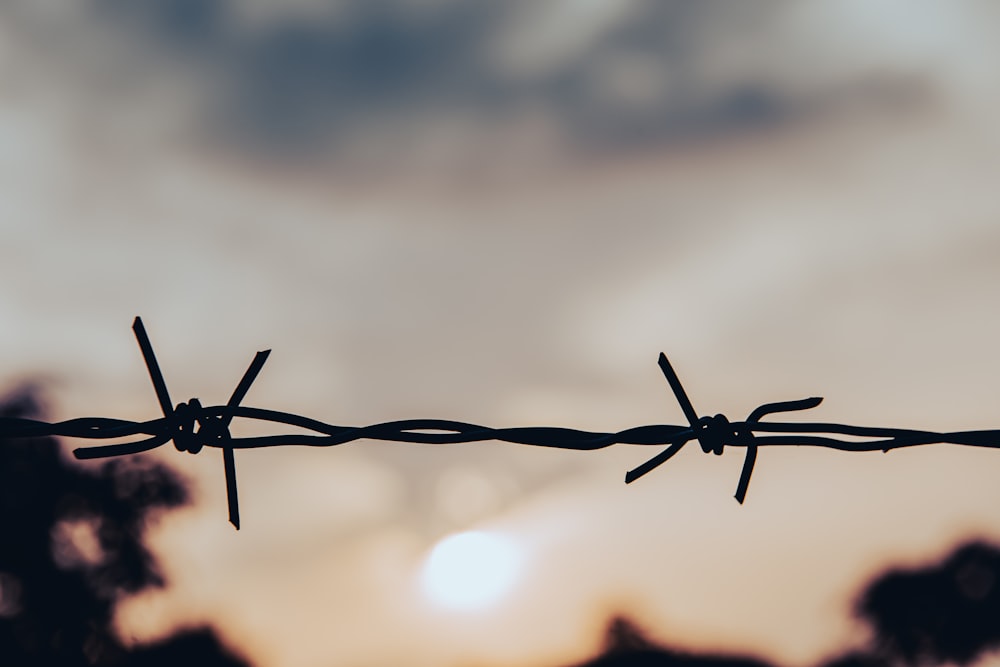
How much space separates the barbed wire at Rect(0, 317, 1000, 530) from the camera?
2.15m

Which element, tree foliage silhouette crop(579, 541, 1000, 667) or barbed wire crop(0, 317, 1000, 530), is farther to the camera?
tree foliage silhouette crop(579, 541, 1000, 667)

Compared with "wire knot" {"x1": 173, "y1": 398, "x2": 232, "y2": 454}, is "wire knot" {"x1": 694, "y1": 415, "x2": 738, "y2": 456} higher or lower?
lower

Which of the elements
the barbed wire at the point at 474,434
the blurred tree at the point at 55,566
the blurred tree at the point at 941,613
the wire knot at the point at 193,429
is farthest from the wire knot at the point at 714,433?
the blurred tree at the point at 941,613

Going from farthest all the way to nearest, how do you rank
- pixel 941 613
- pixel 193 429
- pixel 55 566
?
1. pixel 941 613
2. pixel 55 566
3. pixel 193 429

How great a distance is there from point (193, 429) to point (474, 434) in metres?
0.67

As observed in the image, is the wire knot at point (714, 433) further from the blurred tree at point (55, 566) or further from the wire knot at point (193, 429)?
the blurred tree at point (55, 566)

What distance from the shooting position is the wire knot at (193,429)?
218 cm

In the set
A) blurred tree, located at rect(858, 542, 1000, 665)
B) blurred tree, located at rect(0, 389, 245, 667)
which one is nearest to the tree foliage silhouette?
blurred tree, located at rect(858, 542, 1000, 665)

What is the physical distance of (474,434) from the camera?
7.27ft

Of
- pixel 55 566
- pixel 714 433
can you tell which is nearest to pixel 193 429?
pixel 714 433

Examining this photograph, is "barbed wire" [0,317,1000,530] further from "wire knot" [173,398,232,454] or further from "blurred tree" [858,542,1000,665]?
"blurred tree" [858,542,1000,665]

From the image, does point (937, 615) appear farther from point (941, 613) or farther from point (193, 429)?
point (193, 429)

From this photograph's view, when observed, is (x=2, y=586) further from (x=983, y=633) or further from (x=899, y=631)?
(x=983, y=633)

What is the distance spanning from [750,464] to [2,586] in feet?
128
